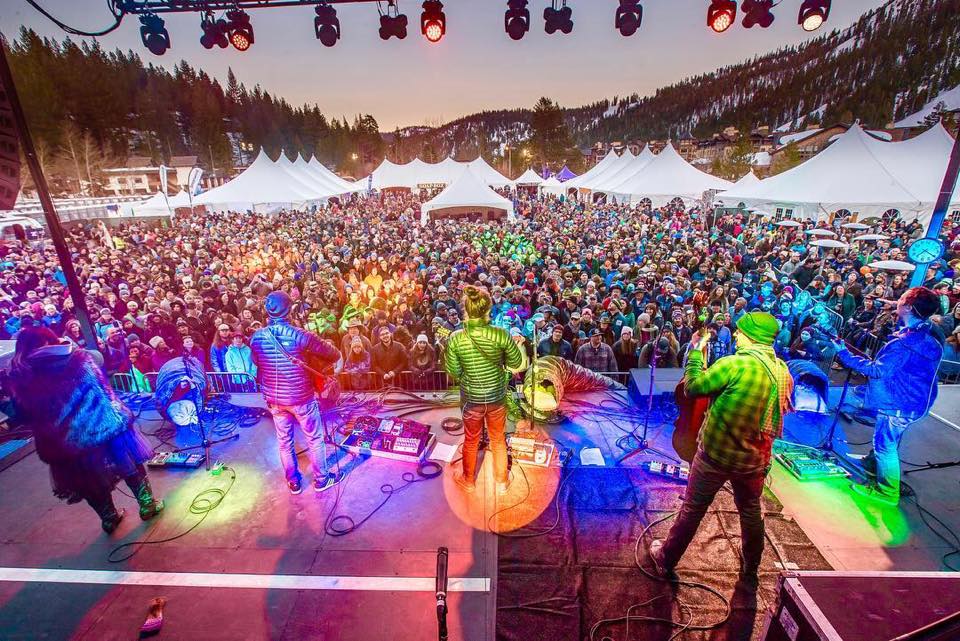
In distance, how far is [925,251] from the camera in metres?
5.72

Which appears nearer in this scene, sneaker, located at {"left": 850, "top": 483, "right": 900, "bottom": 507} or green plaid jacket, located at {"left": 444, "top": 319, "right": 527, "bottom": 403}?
green plaid jacket, located at {"left": 444, "top": 319, "right": 527, "bottom": 403}

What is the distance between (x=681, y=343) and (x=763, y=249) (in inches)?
388

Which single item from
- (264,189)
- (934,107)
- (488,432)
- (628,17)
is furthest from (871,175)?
(934,107)

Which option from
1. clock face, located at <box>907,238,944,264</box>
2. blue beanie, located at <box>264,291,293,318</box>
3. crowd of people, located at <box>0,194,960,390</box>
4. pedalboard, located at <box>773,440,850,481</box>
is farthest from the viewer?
crowd of people, located at <box>0,194,960,390</box>

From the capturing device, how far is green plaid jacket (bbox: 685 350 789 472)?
259cm

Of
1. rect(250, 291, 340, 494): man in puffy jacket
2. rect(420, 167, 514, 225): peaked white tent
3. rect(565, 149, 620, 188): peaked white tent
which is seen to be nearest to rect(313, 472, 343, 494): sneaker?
rect(250, 291, 340, 494): man in puffy jacket

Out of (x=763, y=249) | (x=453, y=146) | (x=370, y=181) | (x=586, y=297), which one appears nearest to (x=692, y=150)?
A: (x=370, y=181)

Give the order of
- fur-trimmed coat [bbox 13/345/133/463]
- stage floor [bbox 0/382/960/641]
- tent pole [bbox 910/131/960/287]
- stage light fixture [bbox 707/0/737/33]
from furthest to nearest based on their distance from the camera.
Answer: stage light fixture [bbox 707/0/737/33] < tent pole [bbox 910/131/960/287] < fur-trimmed coat [bbox 13/345/133/463] < stage floor [bbox 0/382/960/641]

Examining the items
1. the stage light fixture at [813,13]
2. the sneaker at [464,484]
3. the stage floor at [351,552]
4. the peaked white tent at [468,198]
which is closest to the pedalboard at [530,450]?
the stage floor at [351,552]

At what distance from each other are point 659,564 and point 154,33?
10.6 m

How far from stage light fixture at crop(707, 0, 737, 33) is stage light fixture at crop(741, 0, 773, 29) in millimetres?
181

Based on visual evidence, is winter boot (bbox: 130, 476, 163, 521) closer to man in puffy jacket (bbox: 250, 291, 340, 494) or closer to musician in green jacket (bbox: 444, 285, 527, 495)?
man in puffy jacket (bbox: 250, 291, 340, 494)

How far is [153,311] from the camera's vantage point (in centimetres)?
774

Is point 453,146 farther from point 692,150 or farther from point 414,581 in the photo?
point 414,581
